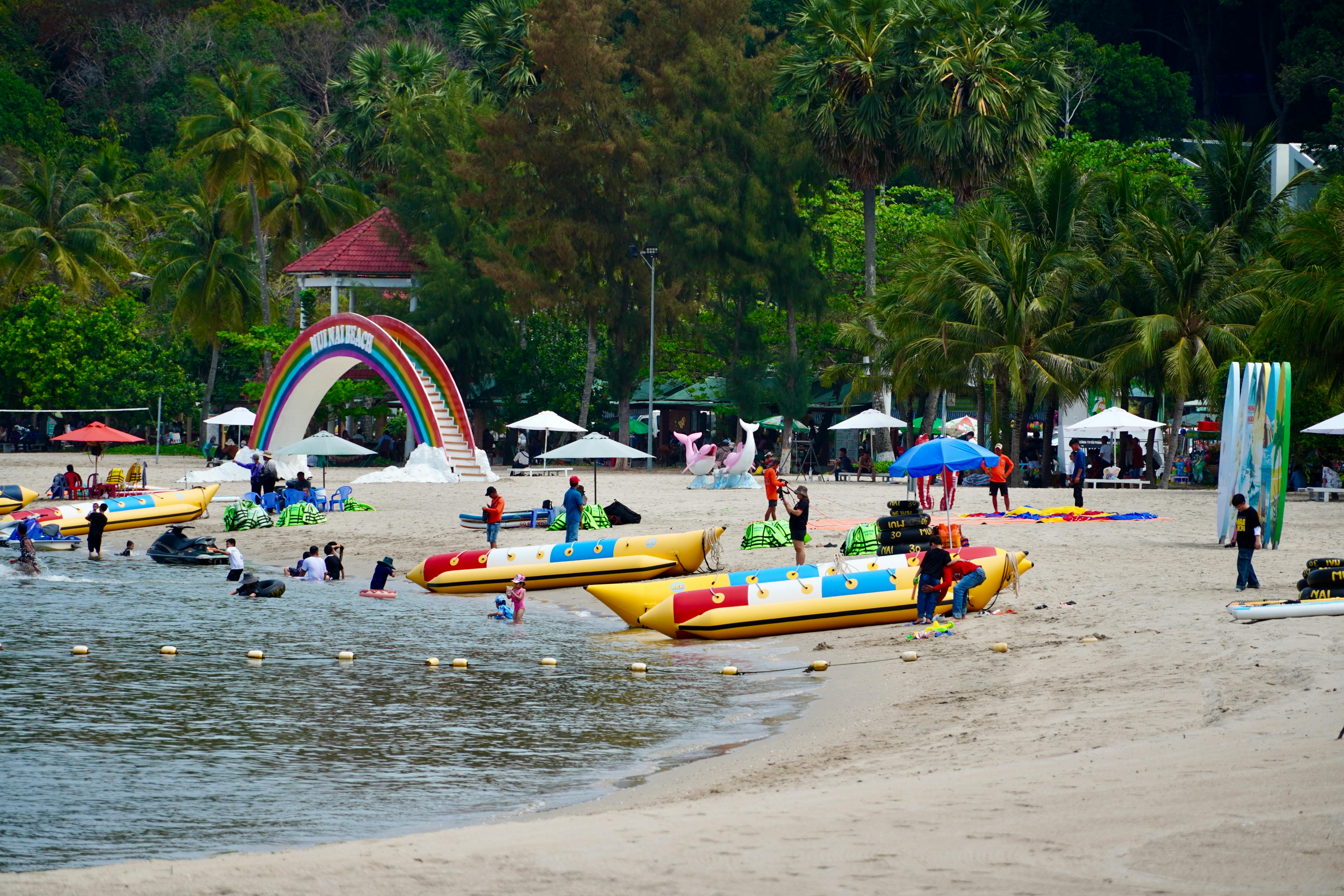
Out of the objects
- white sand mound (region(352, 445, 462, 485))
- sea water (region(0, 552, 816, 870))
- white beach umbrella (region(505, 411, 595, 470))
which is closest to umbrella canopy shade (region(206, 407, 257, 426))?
white sand mound (region(352, 445, 462, 485))

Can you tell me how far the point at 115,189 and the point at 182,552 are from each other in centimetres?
4673

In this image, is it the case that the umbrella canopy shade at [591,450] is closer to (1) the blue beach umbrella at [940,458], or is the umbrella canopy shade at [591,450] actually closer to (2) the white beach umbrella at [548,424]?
(1) the blue beach umbrella at [940,458]

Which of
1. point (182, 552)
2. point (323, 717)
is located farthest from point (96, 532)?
point (323, 717)

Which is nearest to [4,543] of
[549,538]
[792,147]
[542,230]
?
[549,538]

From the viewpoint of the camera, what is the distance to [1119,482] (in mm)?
40594

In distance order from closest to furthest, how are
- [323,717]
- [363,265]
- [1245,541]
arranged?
[323,717], [1245,541], [363,265]

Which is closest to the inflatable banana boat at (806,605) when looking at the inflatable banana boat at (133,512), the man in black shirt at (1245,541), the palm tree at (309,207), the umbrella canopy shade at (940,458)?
the man in black shirt at (1245,541)

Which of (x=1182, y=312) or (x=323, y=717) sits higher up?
(x=1182, y=312)

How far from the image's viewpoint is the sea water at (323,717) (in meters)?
10.6

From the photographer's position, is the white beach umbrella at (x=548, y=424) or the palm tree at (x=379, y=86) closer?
the white beach umbrella at (x=548, y=424)

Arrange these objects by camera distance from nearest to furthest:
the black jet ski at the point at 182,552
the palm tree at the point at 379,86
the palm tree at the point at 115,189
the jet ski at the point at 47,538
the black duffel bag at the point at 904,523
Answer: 1. the black duffel bag at the point at 904,523
2. the black jet ski at the point at 182,552
3. the jet ski at the point at 47,538
4. the palm tree at the point at 379,86
5. the palm tree at the point at 115,189

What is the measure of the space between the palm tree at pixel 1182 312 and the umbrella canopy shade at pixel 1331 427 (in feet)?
19.2

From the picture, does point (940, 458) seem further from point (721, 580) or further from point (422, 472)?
point (422, 472)

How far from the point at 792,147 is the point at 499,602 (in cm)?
3434
